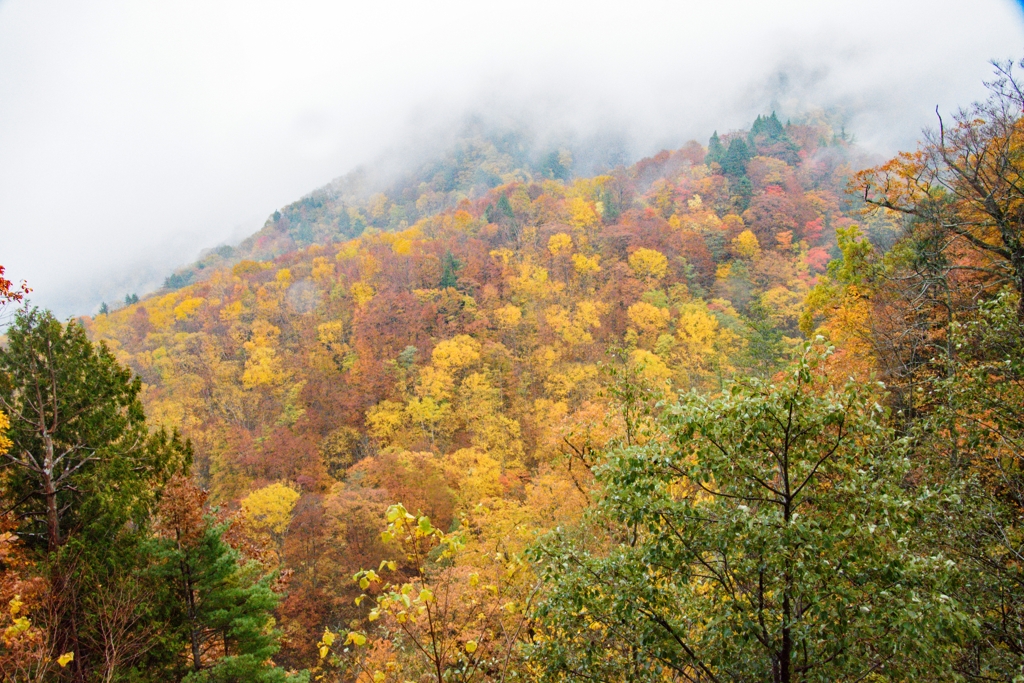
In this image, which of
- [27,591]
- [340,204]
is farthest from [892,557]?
[340,204]

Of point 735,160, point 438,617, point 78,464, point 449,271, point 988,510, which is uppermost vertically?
point 449,271

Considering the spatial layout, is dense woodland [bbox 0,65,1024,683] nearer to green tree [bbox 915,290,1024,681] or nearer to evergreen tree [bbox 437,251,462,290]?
green tree [bbox 915,290,1024,681]

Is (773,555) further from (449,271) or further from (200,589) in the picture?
(449,271)

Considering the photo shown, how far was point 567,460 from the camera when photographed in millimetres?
11008

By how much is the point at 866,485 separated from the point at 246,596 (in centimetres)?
1111

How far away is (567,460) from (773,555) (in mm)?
8141

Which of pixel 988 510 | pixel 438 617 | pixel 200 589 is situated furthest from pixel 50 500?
pixel 988 510

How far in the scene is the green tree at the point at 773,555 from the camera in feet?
9.80

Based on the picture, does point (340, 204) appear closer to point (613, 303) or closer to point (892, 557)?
point (613, 303)

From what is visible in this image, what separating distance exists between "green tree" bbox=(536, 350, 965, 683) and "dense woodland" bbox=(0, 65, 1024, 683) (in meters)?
0.03

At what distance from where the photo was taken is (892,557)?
9.84 feet

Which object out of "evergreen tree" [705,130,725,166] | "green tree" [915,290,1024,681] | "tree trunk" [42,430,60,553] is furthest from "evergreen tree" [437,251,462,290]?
"evergreen tree" [705,130,725,166]

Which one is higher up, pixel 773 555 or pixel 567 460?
pixel 773 555

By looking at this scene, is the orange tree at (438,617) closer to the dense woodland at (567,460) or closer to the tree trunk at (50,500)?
the dense woodland at (567,460)
